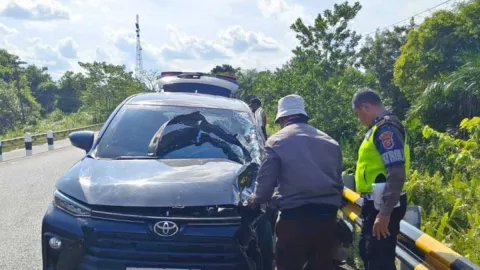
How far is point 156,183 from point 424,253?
6.67 ft

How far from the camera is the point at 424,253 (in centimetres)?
382

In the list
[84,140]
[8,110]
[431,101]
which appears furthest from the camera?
[8,110]

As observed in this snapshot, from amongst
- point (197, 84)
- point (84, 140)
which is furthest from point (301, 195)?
point (197, 84)

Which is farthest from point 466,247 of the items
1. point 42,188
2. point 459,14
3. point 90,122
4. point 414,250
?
point 90,122

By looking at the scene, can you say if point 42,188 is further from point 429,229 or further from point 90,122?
point 90,122

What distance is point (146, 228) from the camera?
377 centimetres

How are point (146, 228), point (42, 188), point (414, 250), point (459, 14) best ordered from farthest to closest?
1. point (459, 14)
2. point (42, 188)
3. point (414, 250)
4. point (146, 228)

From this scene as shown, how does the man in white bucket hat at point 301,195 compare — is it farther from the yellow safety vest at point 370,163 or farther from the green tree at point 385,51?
the green tree at point 385,51

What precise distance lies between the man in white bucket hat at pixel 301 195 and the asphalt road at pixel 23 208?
284 cm

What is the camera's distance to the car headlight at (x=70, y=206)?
153 inches

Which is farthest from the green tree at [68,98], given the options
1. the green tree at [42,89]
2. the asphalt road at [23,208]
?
the asphalt road at [23,208]

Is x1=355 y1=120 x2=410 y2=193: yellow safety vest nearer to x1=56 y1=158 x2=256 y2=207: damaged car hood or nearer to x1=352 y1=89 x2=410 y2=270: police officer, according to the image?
x1=352 y1=89 x2=410 y2=270: police officer

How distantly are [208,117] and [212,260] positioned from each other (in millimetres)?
2021

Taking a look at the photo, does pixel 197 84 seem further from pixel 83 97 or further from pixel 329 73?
pixel 83 97
